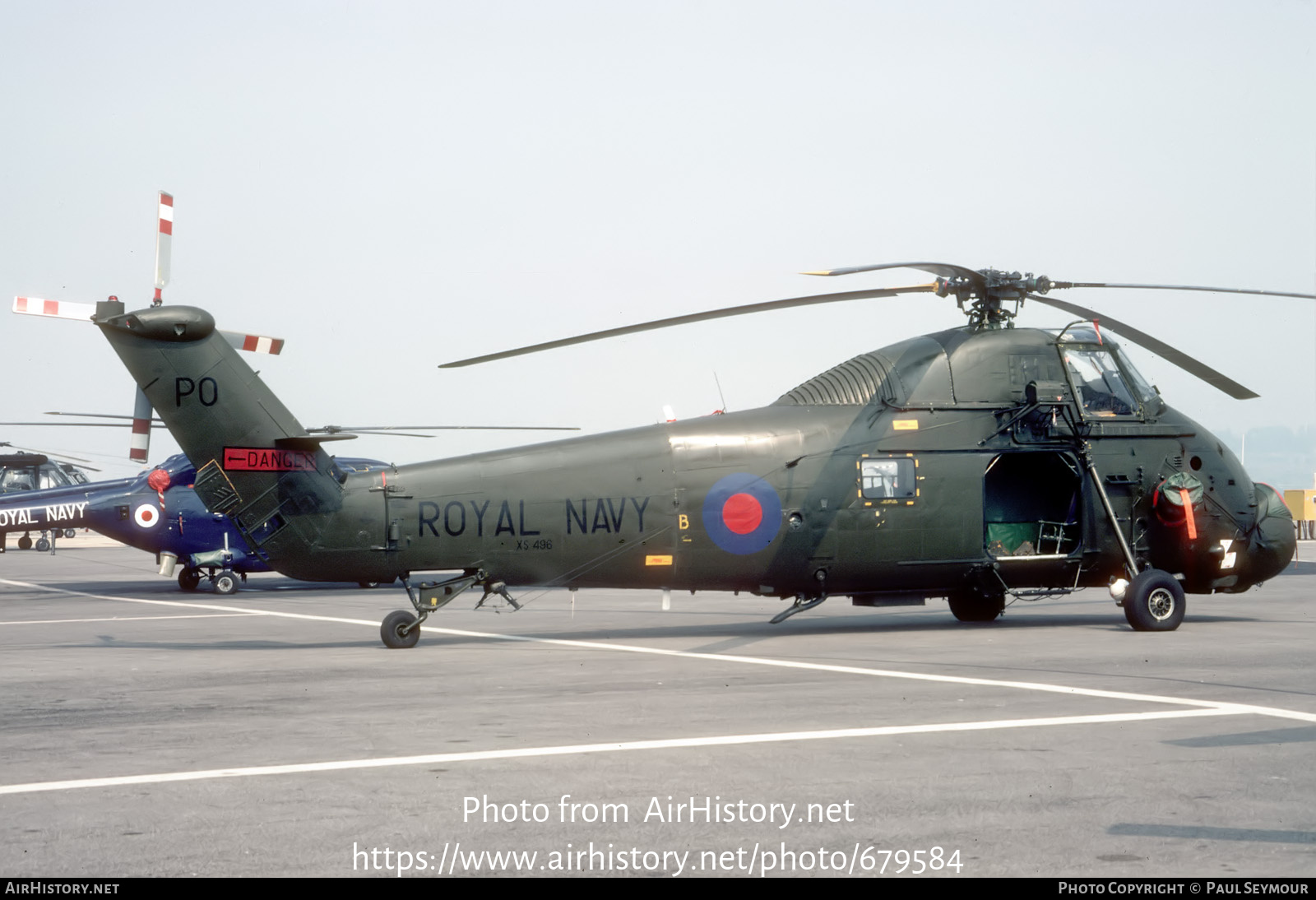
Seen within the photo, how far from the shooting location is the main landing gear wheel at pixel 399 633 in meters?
15.3

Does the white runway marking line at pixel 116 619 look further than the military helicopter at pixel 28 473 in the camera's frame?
No

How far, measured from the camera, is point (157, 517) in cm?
2800

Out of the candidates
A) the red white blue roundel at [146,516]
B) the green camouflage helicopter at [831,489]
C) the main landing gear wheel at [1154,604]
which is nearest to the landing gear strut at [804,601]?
the green camouflage helicopter at [831,489]

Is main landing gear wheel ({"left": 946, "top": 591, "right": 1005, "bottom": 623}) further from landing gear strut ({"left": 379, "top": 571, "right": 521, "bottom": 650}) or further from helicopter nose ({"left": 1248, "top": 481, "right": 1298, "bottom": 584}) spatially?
landing gear strut ({"left": 379, "top": 571, "right": 521, "bottom": 650})

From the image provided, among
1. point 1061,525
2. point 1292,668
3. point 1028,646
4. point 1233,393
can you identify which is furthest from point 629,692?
point 1233,393

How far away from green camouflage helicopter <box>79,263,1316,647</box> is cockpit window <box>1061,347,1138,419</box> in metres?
0.03

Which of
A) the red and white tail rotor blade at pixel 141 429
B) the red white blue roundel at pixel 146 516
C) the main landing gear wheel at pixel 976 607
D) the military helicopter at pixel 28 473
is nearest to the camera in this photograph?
the red and white tail rotor blade at pixel 141 429

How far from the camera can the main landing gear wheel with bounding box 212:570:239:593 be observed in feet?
93.2

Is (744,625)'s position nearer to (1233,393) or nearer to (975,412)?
(975,412)

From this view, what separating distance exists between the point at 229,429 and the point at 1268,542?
14.0m

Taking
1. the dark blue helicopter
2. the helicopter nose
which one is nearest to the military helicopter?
the dark blue helicopter

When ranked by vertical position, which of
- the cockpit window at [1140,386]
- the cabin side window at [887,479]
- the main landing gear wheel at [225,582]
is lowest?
the main landing gear wheel at [225,582]

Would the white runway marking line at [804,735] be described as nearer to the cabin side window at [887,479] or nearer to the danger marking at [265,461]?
the cabin side window at [887,479]

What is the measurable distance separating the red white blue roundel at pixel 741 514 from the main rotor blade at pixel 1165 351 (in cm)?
459
